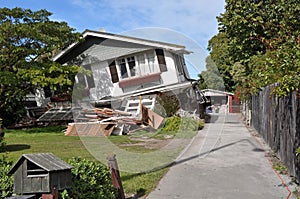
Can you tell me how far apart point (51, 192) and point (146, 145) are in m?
8.64

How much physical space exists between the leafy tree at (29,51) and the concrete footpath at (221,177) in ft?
32.1

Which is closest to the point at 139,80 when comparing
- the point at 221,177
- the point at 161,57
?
the point at 161,57

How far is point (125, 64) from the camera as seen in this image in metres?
14.5

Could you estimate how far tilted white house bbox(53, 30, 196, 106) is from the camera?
12.4 metres

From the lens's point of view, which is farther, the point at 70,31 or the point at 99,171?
the point at 70,31

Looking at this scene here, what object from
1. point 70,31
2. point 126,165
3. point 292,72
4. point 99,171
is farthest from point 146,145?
point 70,31

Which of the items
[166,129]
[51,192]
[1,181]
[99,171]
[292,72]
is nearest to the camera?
[51,192]

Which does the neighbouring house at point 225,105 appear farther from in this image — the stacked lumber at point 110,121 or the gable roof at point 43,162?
the gable roof at point 43,162

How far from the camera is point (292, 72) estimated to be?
4.49 m

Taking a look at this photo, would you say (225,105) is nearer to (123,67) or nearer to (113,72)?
(113,72)

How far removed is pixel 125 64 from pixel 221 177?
27.9 feet

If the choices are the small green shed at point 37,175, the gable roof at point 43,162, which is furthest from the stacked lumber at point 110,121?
the small green shed at point 37,175

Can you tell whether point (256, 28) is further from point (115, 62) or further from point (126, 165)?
point (126, 165)

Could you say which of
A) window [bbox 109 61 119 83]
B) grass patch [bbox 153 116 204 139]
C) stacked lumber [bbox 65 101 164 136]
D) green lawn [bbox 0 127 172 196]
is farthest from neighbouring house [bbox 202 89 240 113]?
green lawn [bbox 0 127 172 196]
